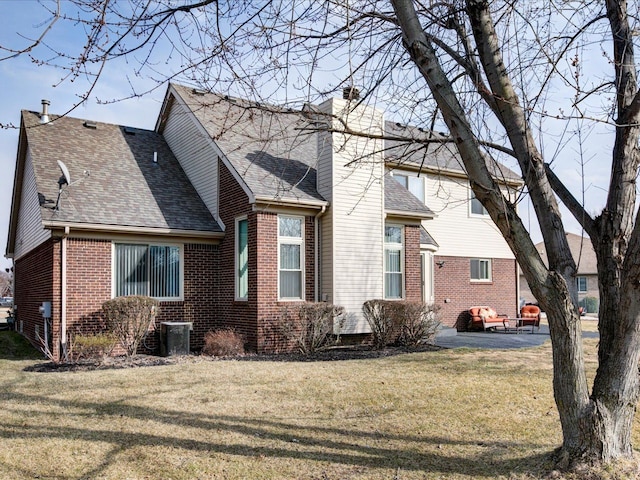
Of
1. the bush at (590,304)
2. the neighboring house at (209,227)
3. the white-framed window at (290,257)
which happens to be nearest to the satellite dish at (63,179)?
the neighboring house at (209,227)

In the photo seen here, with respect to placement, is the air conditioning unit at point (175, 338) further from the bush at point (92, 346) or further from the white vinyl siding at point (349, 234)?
the white vinyl siding at point (349, 234)

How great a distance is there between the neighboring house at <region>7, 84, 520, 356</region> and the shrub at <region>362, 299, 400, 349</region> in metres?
0.48

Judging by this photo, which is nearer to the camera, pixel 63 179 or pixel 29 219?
pixel 63 179

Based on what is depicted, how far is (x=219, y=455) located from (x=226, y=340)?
696cm

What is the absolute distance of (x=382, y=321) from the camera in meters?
13.8

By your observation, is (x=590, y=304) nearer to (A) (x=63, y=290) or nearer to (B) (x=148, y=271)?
(B) (x=148, y=271)

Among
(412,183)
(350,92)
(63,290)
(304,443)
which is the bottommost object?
(304,443)

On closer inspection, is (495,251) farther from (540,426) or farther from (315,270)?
(540,426)

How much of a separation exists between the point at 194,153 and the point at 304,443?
1074cm

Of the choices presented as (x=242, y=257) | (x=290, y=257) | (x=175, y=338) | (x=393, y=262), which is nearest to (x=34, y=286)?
(x=175, y=338)

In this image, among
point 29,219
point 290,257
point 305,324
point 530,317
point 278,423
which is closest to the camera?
point 278,423

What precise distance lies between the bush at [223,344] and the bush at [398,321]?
3207mm

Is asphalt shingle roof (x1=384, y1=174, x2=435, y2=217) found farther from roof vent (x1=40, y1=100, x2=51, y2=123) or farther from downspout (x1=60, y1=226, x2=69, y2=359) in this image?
roof vent (x1=40, y1=100, x2=51, y2=123)

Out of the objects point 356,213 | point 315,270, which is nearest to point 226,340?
point 315,270
